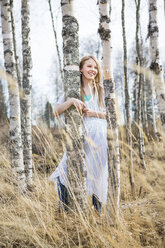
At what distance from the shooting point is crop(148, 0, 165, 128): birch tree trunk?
2.30 m

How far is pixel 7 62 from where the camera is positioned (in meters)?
3.62

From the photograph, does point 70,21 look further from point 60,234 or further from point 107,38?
point 60,234

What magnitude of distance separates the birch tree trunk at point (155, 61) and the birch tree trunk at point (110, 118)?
2.66ft

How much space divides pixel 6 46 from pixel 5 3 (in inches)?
34.5

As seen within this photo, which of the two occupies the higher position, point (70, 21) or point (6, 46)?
point (6, 46)

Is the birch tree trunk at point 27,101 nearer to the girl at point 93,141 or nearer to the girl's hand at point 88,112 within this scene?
the girl at point 93,141

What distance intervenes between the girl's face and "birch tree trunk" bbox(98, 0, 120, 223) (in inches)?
8.2

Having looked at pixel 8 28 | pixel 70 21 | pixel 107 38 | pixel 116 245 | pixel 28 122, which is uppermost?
pixel 8 28

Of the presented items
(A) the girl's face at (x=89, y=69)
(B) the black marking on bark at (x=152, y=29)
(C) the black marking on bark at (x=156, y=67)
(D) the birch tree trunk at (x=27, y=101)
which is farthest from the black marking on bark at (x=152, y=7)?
(D) the birch tree trunk at (x=27, y=101)

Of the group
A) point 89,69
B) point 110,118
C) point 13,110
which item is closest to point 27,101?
point 13,110

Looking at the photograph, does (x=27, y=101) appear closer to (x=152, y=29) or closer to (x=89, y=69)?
(x=89, y=69)

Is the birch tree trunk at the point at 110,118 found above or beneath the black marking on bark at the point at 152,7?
beneath

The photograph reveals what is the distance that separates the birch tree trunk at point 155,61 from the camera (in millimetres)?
2299

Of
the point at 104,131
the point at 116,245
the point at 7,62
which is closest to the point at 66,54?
the point at 104,131
